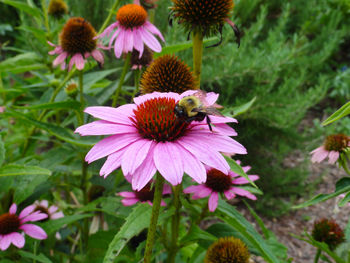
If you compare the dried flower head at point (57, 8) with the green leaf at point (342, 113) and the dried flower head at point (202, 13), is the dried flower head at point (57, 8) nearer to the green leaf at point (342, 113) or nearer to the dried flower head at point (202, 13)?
the dried flower head at point (202, 13)

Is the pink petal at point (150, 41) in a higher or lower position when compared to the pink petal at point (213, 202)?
higher

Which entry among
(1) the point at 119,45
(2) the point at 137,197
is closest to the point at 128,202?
(2) the point at 137,197

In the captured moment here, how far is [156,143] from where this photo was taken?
0.57 m

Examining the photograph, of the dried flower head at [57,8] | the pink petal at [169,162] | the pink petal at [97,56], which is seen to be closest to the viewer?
the pink petal at [169,162]

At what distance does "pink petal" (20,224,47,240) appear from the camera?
89 cm

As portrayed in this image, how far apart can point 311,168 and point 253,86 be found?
1012 millimetres

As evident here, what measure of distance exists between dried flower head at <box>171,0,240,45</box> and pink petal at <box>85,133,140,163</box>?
0.40 m

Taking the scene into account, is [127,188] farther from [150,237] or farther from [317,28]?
[317,28]

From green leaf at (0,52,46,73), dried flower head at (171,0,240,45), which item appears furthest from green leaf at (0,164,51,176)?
green leaf at (0,52,46,73)

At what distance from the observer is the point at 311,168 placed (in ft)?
8.64

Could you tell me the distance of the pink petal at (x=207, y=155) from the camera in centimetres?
51

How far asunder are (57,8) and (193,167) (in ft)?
5.13

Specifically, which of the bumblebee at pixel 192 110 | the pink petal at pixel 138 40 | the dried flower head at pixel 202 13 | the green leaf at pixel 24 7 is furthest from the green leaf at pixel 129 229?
the green leaf at pixel 24 7

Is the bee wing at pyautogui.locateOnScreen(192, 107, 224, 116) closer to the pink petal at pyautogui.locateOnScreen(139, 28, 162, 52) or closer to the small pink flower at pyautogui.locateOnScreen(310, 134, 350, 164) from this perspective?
the pink petal at pyautogui.locateOnScreen(139, 28, 162, 52)
